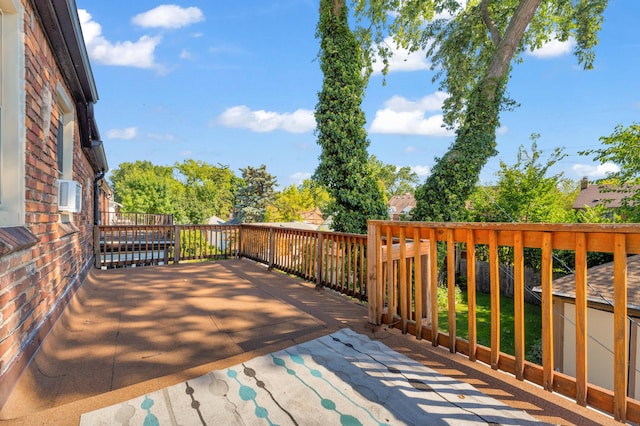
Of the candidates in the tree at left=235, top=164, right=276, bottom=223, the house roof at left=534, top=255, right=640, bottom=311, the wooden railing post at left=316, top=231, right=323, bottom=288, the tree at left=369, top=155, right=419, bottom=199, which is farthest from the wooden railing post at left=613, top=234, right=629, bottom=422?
the tree at left=369, top=155, right=419, bottom=199

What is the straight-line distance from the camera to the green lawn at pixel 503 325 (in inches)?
286

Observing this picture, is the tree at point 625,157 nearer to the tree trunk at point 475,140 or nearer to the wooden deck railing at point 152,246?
the tree trunk at point 475,140

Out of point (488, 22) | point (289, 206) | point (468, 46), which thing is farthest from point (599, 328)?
point (289, 206)

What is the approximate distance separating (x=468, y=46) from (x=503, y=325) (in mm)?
9190

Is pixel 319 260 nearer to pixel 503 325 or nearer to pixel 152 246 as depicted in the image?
pixel 152 246

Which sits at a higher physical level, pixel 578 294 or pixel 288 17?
pixel 288 17

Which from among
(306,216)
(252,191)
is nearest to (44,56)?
(252,191)

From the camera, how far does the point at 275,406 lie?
1.86m

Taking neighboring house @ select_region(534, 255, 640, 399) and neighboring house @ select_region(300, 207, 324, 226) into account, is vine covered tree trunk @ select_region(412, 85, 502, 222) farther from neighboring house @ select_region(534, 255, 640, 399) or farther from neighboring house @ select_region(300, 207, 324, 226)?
neighboring house @ select_region(300, 207, 324, 226)

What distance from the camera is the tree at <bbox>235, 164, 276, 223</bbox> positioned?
102ft

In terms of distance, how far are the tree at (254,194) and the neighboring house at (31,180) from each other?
90.4 ft

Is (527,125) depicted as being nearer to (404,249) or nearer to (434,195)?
(434,195)

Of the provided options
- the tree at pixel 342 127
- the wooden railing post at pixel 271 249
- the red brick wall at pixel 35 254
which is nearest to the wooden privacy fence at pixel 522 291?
the red brick wall at pixel 35 254

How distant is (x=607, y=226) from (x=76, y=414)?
2934mm
